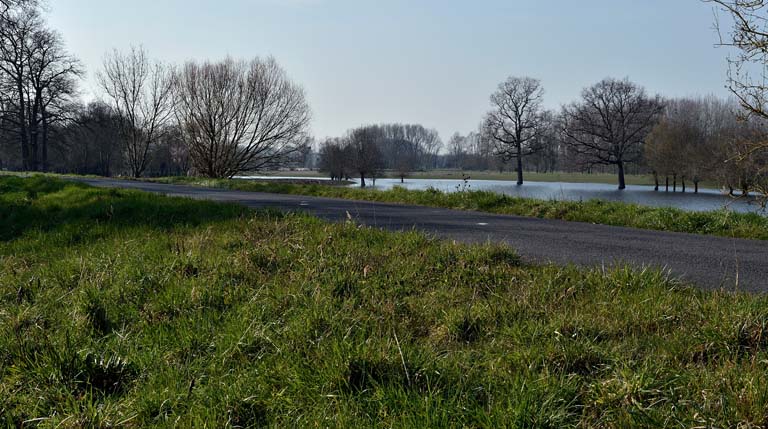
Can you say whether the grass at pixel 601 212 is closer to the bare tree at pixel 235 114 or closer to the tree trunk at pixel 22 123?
the bare tree at pixel 235 114

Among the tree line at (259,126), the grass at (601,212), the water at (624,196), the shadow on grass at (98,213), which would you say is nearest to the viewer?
the shadow on grass at (98,213)

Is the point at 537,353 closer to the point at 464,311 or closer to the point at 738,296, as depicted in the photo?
the point at 464,311

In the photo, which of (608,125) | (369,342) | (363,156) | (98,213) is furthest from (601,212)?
(363,156)

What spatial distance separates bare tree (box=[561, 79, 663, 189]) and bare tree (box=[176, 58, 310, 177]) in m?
31.4

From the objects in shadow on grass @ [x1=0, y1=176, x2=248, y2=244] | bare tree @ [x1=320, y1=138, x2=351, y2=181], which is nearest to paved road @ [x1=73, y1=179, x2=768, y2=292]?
shadow on grass @ [x1=0, y1=176, x2=248, y2=244]

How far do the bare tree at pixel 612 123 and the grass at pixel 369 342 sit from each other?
4821 centimetres

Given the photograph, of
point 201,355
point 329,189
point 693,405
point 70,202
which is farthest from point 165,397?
point 329,189

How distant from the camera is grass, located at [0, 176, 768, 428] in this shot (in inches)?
83.7

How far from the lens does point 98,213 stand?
7.59 m

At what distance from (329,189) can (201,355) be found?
1429 cm

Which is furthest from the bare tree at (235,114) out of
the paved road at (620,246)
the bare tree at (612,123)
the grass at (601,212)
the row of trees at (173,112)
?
the bare tree at (612,123)

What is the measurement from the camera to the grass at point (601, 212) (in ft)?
26.2

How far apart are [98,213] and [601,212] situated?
9.59 m

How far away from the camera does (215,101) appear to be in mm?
29125
